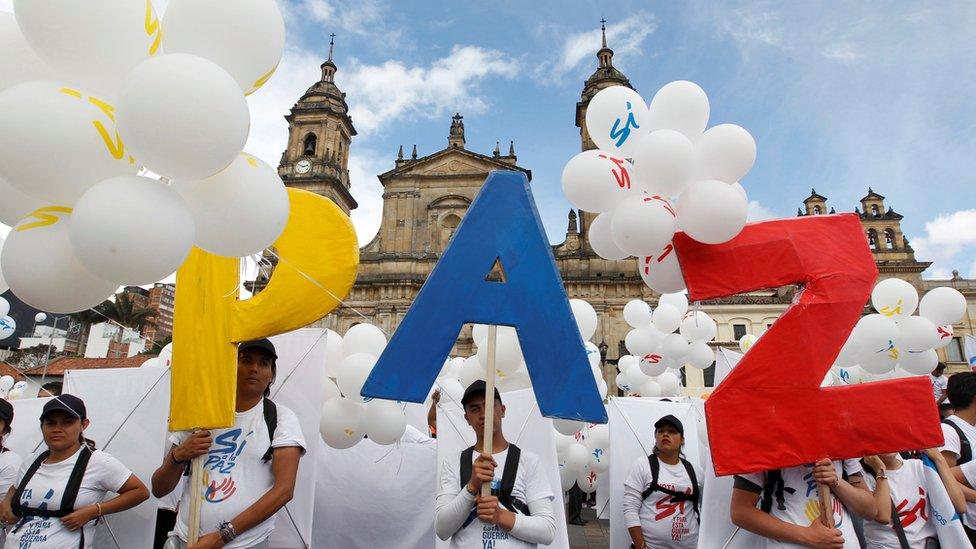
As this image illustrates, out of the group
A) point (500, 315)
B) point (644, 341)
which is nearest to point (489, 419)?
point (500, 315)

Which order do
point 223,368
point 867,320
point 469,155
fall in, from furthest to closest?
1. point 469,155
2. point 867,320
3. point 223,368

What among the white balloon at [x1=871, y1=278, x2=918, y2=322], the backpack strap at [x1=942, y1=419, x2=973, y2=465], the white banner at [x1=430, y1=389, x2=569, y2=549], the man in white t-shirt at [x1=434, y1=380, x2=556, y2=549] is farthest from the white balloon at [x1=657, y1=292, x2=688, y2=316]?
the man in white t-shirt at [x1=434, y1=380, x2=556, y2=549]

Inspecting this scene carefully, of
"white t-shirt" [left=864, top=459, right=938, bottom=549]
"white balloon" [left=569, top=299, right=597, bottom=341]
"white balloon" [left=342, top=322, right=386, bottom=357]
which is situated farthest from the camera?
"white balloon" [left=569, top=299, right=597, bottom=341]

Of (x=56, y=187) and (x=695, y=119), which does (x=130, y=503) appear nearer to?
(x=56, y=187)

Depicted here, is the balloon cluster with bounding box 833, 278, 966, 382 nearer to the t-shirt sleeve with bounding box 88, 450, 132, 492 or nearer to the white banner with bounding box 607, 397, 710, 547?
the white banner with bounding box 607, 397, 710, 547

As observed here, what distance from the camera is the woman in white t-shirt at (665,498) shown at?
3.40 m

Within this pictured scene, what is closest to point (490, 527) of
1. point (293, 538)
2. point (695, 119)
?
point (293, 538)

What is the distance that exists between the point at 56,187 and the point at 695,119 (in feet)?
9.65

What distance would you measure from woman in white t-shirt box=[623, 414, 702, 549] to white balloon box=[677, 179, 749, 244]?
1.47 metres

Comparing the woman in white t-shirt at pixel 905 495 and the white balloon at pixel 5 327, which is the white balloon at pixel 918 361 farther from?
the white balloon at pixel 5 327

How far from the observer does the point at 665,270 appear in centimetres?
306

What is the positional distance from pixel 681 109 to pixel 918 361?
365 centimetres

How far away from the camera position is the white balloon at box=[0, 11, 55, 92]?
193 centimetres

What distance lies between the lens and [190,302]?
2672 millimetres
